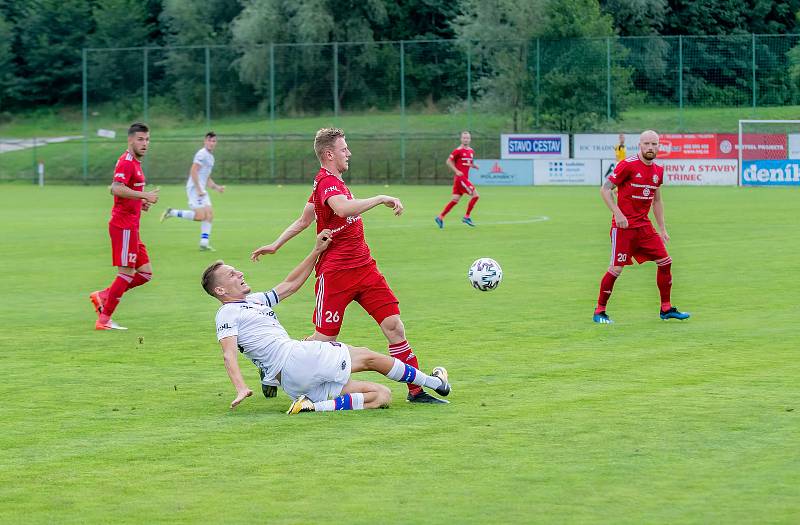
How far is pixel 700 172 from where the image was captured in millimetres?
49438

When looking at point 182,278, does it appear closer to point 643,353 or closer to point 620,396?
point 643,353

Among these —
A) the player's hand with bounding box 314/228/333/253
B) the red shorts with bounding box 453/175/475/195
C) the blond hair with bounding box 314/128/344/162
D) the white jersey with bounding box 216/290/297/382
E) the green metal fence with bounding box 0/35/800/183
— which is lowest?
the white jersey with bounding box 216/290/297/382

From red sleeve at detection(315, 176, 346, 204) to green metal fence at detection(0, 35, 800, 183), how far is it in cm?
4394

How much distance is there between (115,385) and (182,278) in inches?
372

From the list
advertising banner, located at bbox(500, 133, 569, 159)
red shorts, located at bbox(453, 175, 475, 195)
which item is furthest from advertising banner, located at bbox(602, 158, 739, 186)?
red shorts, located at bbox(453, 175, 475, 195)

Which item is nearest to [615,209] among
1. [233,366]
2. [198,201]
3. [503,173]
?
[233,366]

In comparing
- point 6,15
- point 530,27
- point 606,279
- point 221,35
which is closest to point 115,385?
point 606,279

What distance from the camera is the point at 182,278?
20.4 meters

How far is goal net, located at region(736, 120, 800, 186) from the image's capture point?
47031 mm

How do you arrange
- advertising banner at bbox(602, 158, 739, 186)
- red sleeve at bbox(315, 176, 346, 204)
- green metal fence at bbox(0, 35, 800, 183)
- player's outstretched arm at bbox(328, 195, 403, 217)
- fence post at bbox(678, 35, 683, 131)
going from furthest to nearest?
green metal fence at bbox(0, 35, 800, 183)
fence post at bbox(678, 35, 683, 131)
advertising banner at bbox(602, 158, 739, 186)
red sleeve at bbox(315, 176, 346, 204)
player's outstretched arm at bbox(328, 195, 403, 217)

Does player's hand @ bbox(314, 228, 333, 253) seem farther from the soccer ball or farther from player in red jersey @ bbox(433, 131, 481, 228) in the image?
player in red jersey @ bbox(433, 131, 481, 228)

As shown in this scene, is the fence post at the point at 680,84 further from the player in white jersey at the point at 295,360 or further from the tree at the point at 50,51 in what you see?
the player in white jersey at the point at 295,360

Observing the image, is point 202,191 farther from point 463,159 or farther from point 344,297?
point 344,297

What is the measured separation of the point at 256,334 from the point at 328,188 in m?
1.24
